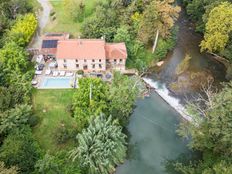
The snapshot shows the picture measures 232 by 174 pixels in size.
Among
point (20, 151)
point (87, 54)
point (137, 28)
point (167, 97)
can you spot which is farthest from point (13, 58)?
point (167, 97)

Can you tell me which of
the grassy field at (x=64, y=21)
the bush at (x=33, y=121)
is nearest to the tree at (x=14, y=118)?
the bush at (x=33, y=121)

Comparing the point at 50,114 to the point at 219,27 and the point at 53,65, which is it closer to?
the point at 53,65

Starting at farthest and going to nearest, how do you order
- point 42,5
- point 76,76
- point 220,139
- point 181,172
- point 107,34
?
point 42,5 < point 107,34 < point 76,76 < point 181,172 < point 220,139

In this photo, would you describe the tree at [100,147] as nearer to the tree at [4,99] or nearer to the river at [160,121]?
the river at [160,121]

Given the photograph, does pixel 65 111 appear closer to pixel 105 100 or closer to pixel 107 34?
pixel 105 100

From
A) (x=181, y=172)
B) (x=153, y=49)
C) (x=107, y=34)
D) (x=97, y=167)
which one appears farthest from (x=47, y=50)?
(x=181, y=172)

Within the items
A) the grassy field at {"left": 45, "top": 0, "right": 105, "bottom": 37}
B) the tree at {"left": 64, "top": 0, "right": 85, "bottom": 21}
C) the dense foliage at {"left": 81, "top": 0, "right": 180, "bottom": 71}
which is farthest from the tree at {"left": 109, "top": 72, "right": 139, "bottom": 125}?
the tree at {"left": 64, "top": 0, "right": 85, "bottom": 21}
